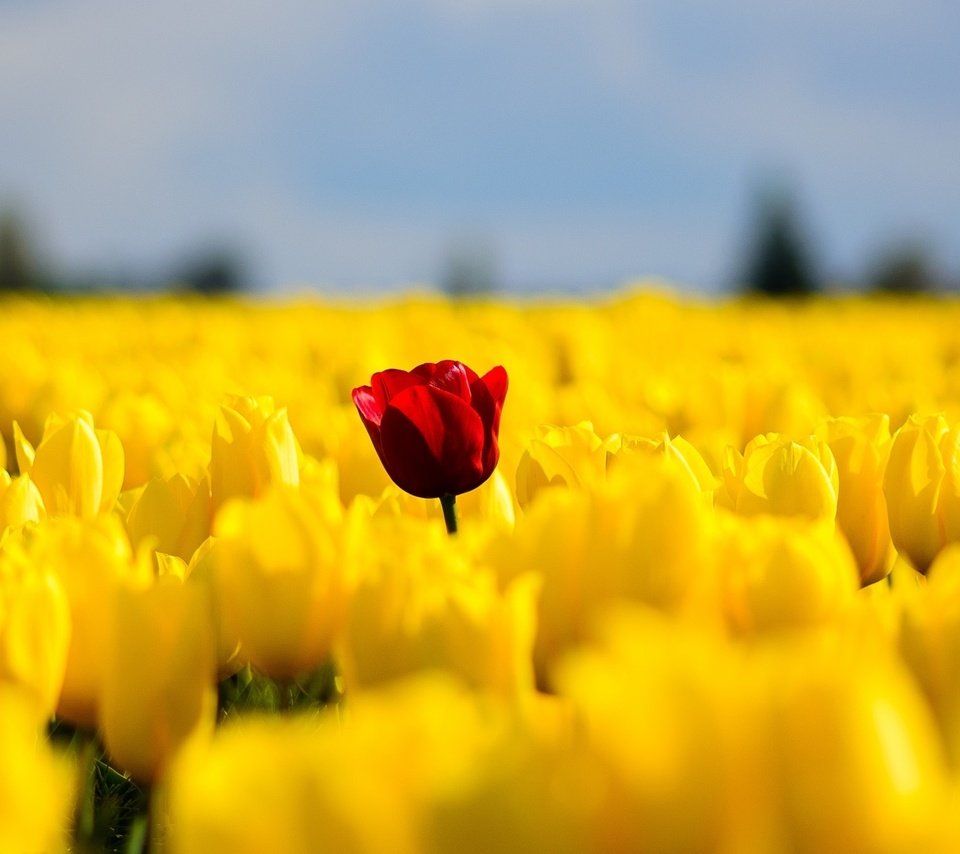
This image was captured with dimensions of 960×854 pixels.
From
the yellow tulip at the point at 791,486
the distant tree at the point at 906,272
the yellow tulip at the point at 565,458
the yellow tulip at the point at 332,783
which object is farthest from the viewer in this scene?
the distant tree at the point at 906,272

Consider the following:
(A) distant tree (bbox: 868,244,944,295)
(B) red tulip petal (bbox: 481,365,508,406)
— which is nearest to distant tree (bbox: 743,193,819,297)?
(A) distant tree (bbox: 868,244,944,295)

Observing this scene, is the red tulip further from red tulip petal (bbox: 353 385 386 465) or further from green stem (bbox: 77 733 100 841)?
green stem (bbox: 77 733 100 841)

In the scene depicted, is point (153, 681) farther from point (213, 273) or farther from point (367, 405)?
point (213, 273)

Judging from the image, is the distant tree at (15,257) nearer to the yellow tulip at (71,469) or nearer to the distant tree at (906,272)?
the distant tree at (906,272)

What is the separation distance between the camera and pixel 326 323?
887 cm

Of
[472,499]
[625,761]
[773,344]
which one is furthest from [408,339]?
[625,761]

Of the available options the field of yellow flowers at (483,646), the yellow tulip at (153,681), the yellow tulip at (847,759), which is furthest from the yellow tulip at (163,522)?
the yellow tulip at (847,759)

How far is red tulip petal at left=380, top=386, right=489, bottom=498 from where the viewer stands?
154 centimetres

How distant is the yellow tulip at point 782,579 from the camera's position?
921mm

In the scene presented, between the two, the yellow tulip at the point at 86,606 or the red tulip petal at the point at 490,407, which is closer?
the yellow tulip at the point at 86,606

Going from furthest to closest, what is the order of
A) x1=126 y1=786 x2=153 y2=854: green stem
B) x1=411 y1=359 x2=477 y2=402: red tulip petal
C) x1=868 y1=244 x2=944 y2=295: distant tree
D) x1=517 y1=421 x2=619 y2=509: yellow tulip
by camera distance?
x1=868 y1=244 x2=944 y2=295: distant tree < x1=411 y1=359 x2=477 y2=402: red tulip petal < x1=517 y1=421 x2=619 y2=509: yellow tulip < x1=126 y1=786 x2=153 y2=854: green stem

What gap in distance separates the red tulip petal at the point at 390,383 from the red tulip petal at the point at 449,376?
1 centimetres

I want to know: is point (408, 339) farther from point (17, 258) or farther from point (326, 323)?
point (17, 258)

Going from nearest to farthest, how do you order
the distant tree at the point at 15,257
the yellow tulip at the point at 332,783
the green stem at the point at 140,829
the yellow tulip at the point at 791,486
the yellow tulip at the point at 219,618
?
the yellow tulip at the point at 332,783 < the green stem at the point at 140,829 < the yellow tulip at the point at 219,618 < the yellow tulip at the point at 791,486 < the distant tree at the point at 15,257
